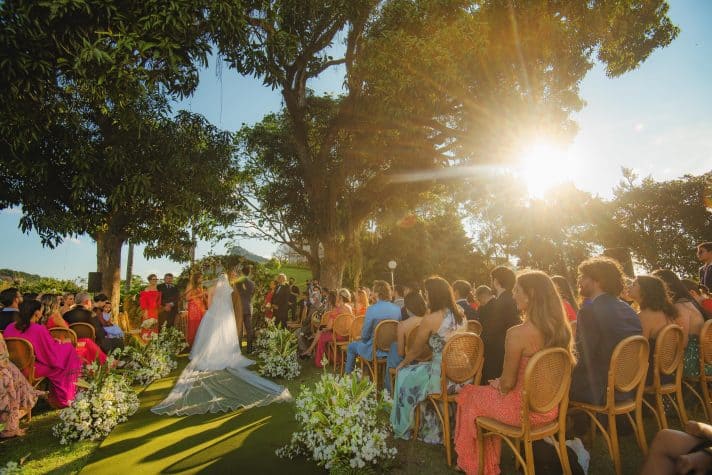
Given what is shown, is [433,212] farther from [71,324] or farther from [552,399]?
[552,399]

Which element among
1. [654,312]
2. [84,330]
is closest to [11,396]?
[84,330]

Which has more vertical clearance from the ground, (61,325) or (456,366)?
(61,325)

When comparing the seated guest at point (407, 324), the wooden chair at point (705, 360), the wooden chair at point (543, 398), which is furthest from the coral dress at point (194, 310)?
the wooden chair at point (705, 360)

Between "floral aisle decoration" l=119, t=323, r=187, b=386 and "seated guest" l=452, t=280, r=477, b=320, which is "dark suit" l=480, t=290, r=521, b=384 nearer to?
"seated guest" l=452, t=280, r=477, b=320

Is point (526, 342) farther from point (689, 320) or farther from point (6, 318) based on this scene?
point (6, 318)

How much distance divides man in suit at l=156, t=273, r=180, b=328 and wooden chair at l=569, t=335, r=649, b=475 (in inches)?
425

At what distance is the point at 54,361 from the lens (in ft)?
18.2

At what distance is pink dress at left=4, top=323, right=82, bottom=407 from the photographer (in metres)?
5.38

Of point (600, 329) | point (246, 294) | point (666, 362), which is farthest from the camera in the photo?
point (246, 294)

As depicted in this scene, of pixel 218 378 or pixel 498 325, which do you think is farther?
pixel 218 378

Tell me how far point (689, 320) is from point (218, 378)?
731 centimetres

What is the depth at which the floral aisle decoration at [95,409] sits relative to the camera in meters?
4.48

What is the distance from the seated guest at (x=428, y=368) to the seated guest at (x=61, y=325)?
15.9ft

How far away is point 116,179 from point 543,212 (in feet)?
127
